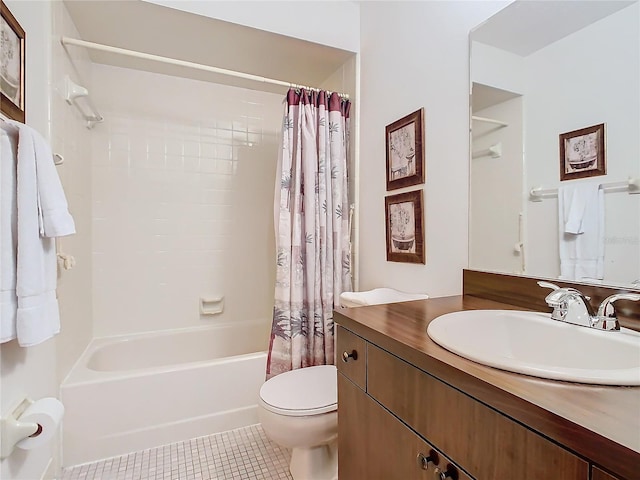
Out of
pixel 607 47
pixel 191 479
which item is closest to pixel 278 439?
pixel 191 479

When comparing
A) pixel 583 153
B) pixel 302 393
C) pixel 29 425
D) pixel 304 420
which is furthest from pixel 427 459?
pixel 29 425

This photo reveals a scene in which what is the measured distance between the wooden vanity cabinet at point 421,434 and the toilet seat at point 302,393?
0.77 ft

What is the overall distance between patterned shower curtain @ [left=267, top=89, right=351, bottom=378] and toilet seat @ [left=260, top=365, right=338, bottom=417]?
214 mm

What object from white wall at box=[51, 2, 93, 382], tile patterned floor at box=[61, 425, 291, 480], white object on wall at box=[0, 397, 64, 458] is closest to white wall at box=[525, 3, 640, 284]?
tile patterned floor at box=[61, 425, 291, 480]

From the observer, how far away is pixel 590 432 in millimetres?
422

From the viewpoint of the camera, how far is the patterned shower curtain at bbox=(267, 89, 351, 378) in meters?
1.77

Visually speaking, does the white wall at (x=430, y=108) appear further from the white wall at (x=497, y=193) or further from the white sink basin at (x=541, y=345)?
the white sink basin at (x=541, y=345)

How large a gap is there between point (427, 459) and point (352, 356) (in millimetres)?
345

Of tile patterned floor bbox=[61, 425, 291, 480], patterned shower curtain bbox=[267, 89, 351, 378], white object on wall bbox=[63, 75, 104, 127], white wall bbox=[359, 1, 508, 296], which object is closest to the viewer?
white wall bbox=[359, 1, 508, 296]

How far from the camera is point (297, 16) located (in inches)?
74.7

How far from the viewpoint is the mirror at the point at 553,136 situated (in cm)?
88

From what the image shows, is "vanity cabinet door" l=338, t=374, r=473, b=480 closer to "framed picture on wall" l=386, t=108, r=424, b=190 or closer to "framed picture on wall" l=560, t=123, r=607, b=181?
"framed picture on wall" l=560, t=123, r=607, b=181

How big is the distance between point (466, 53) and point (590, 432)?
1369 millimetres

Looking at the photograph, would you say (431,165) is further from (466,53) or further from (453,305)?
(453,305)
